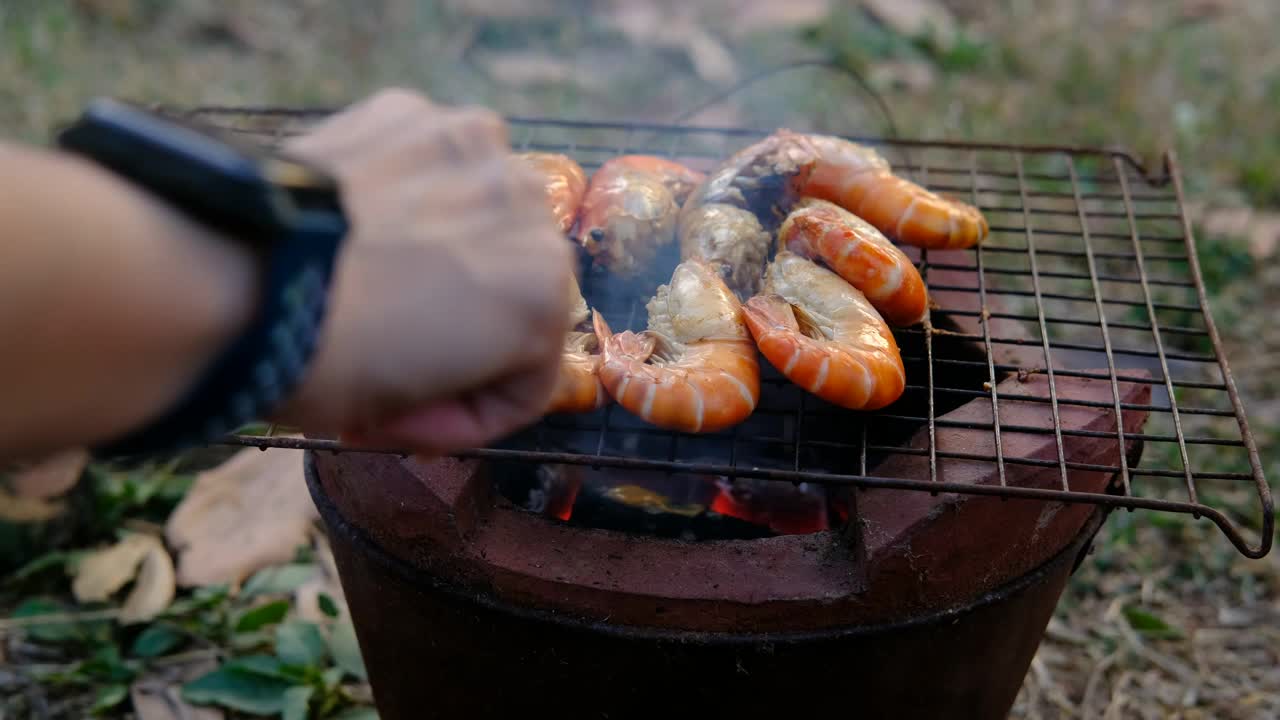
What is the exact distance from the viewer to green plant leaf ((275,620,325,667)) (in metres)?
3.38

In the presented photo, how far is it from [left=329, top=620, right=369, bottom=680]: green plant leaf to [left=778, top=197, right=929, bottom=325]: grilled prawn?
77.1 inches

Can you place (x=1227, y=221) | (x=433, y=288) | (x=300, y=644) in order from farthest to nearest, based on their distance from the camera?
(x=1227, y=221), (x=300, y=644), (x=433, y=288)

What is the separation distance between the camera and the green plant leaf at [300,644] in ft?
11.1

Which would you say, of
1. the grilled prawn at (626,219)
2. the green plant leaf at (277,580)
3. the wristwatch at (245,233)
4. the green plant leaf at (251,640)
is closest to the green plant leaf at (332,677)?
the green plant leaf at (251,640)

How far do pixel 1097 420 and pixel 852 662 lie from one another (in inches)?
27.4

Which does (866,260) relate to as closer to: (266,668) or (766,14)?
(266,668)

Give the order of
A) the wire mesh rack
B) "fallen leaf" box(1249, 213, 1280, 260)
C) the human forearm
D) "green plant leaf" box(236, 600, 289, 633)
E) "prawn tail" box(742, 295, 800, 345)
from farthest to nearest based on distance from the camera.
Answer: "fallen leaf" box(1249, 213, 1280, 260) < "green plant leaf" box(236, 600, 289, 633) < "prawn tail" box(742, 295, 800, 345) < the wire mesh rack < the human forearm

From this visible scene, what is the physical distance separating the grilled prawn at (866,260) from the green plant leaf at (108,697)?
8.07 ft

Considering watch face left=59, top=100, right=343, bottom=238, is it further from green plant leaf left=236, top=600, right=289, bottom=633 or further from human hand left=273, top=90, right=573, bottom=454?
green plant leaf left=236, top=600, right=289, bottom=633

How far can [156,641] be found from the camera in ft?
11.4

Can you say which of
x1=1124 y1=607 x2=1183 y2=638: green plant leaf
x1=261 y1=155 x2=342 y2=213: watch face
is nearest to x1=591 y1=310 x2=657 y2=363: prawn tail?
x1=261 y1=155 x2=342 y2=213: watch face

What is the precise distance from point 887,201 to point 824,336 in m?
0.52

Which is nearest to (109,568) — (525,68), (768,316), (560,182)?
(560,182)

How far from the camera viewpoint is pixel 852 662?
2166 millimetres
